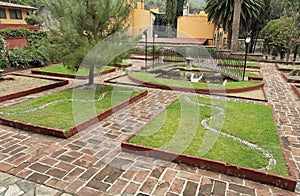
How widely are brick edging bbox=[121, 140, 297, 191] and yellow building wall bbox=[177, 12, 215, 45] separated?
2147 centimetres

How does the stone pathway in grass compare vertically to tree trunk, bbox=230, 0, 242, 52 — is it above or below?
below

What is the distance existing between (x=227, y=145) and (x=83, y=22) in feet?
18.5

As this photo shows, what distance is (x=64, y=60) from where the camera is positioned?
7.38 m

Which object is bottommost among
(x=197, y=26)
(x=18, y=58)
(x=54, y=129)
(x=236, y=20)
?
(x=54, y=129)

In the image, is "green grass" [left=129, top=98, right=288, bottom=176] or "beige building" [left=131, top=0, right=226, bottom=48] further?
"beige building" [left=131, top=0, right=226, bottom=48]

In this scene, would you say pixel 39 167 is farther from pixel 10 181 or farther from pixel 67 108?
pixel 67 108

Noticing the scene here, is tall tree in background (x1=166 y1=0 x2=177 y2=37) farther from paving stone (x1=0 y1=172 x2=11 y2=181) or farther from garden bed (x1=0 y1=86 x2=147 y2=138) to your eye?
paving stone (x1=0 y1=172 x2=11 y2=181)

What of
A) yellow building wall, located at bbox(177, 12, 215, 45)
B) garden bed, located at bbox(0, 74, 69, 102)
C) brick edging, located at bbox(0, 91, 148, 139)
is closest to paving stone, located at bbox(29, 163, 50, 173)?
brick edging, located at bbox(0, 91, 148, 139)

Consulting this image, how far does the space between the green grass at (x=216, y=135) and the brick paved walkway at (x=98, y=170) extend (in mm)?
331

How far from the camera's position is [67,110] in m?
6.07

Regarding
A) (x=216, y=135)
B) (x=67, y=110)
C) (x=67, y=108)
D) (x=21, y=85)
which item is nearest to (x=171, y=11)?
(x=21, y=85)

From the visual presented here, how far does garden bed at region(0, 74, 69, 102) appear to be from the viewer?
7552mm

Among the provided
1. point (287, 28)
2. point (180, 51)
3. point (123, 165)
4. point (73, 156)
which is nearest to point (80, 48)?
point (73, 156)

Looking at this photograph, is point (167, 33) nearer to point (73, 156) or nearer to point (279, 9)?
point (279, 9)
